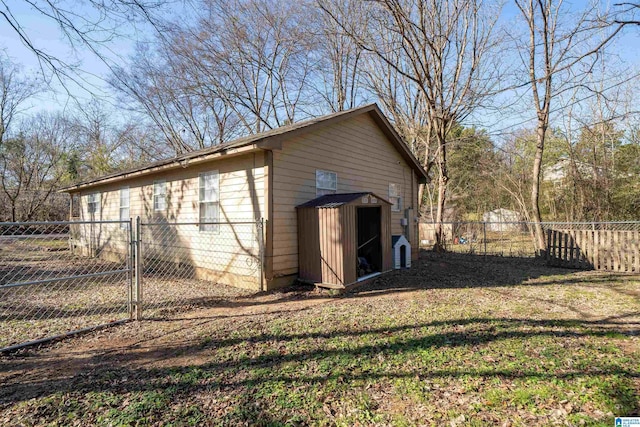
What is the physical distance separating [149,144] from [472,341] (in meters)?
26.2

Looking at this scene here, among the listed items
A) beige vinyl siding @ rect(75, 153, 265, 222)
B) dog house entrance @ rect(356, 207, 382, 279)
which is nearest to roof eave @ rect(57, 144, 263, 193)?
beige vinyl siding @ rect(75, 153, 265, 222)

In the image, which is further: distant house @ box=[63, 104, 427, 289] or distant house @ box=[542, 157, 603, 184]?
distant house @ box=[542, 157, 603, 184]

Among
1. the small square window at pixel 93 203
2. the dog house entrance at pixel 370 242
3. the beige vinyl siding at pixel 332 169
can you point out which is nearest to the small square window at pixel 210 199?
the beige vinyl siding at pixel 332 169

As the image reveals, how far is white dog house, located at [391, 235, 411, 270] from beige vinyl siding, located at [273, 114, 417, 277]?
1.36 metres

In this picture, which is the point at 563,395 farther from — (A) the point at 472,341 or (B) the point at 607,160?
(B) the point at 607,160

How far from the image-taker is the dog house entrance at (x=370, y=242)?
26.8ft

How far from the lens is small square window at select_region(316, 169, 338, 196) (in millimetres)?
7988

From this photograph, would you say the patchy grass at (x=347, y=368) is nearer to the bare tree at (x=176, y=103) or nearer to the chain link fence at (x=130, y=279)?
the chain link fence at (x=130, y=279)

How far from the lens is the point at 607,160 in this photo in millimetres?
15016

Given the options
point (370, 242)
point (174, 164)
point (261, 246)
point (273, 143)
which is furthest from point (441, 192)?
point (174, 164)

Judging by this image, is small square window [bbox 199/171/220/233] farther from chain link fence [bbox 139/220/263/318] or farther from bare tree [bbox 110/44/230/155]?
bare tree [bbox 110/44/230/155]

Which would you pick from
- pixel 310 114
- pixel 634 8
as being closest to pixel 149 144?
pixel 310 114

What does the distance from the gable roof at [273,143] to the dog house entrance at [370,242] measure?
2728 mm

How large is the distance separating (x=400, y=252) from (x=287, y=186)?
433 centimetres
